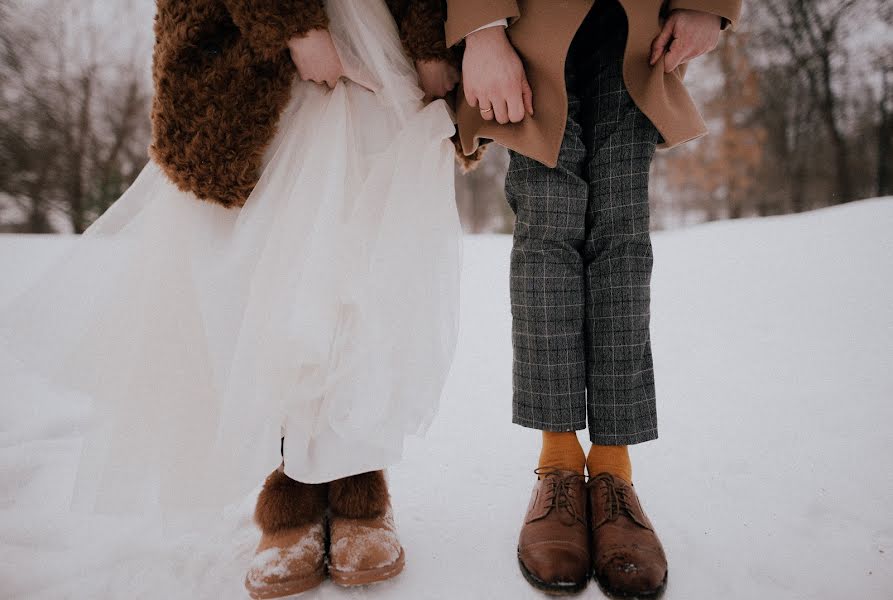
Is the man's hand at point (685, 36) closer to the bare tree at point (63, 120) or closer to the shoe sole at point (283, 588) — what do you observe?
the shoe sole at point (283, 588)

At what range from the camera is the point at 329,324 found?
0.65 meters

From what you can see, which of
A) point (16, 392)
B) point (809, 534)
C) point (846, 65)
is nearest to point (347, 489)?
point (809, 534)

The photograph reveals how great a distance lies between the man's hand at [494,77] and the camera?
0.68m

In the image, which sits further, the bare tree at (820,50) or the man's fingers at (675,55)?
the bare tree at (820,50)

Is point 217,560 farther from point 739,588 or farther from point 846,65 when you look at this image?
point 846,65

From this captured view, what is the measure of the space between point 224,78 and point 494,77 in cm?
40

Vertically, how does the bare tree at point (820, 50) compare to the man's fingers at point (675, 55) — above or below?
above

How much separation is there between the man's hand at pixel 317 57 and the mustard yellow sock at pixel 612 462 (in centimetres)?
78

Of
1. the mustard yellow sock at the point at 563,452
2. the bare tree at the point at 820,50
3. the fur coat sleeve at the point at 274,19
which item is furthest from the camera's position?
the bare tree at the point at 820,50

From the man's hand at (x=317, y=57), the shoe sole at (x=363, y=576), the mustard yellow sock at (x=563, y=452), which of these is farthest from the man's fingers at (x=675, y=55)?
the shoe sole at (x=363, y=576)

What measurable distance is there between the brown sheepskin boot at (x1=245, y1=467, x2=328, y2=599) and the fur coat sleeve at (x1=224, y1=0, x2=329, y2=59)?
0.68 meters

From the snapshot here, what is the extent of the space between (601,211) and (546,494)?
20.1 inches

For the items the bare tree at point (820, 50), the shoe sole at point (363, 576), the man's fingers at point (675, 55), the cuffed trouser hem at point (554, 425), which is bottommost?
the shoe sole at point (363, 576)

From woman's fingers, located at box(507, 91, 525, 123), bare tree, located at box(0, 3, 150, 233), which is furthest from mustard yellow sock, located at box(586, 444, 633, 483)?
bare tree, located at box(0, 3, 150, 233)
